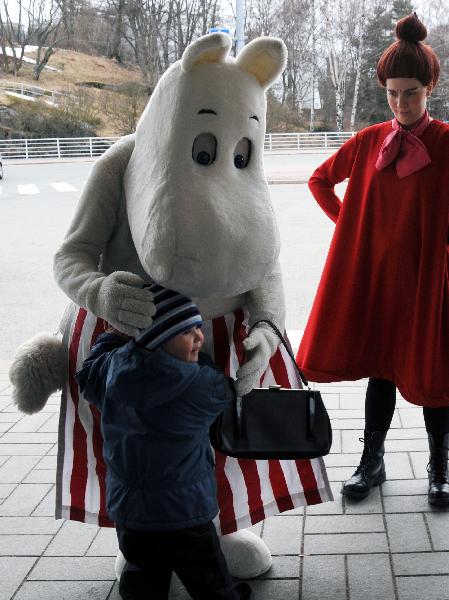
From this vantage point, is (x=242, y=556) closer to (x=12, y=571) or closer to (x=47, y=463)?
(x=12, y=571)

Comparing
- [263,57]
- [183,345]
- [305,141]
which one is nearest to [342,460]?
[183,345]

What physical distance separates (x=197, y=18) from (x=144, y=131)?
38.3 feet

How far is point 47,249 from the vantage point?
9.50 metres

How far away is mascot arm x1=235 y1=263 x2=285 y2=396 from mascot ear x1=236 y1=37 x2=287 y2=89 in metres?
0.60

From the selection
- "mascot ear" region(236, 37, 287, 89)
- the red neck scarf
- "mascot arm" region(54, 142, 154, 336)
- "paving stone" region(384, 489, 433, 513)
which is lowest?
"paving stone" region(384, 489, 433, 513)

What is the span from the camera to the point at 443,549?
2.75 m

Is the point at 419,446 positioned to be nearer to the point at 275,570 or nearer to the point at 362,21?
the point at 275,570

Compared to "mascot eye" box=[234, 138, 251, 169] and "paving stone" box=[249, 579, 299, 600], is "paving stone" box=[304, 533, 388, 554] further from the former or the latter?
"mascot eye" box=[234, 138, 251, 169]

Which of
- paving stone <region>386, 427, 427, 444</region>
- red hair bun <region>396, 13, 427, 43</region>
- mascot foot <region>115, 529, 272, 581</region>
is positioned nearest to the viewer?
mascot foot <region>115, 529, 272, 581</region>

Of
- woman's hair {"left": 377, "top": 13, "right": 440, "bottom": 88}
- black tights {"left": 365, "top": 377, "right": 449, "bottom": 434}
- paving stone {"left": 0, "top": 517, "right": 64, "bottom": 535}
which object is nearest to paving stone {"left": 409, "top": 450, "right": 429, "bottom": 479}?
black tights {"left": 365, "top": 377, "right": 449, "bottom": 434}

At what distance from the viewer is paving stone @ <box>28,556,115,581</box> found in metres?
2.69

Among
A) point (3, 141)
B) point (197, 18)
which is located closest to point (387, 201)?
point (197, 18)

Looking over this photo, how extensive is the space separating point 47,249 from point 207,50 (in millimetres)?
7719

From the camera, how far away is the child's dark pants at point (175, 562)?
2096mm
